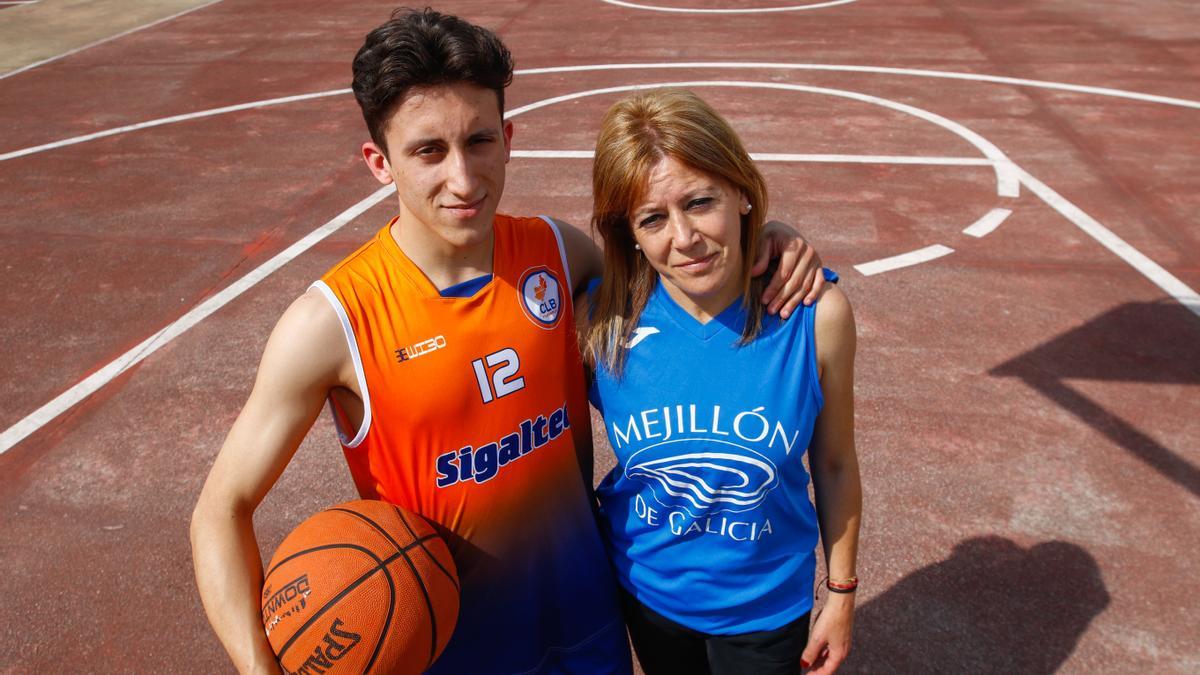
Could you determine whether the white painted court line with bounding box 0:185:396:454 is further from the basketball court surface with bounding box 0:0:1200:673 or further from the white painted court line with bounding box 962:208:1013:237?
the white painted court line with bounding box 962:208:1013:237

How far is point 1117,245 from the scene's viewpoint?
24.6ft

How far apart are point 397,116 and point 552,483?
1.05 m

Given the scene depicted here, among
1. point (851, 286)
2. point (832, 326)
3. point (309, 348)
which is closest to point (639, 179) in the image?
point (832, 326)

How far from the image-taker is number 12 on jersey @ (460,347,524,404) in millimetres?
2389

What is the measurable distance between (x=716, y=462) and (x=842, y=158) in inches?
304

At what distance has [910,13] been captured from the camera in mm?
15977

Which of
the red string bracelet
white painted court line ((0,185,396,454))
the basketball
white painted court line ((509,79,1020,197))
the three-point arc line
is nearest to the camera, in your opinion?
the basketball

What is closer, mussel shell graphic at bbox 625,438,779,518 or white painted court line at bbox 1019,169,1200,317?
mussel shell graphic at bbox 625,438,779,518

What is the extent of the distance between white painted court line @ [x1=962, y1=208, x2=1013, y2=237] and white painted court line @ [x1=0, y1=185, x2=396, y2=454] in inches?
212

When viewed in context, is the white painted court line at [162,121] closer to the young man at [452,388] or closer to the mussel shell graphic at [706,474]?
the young man at [452,388]

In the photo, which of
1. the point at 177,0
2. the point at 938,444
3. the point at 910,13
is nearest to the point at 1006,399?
the point at 938,444

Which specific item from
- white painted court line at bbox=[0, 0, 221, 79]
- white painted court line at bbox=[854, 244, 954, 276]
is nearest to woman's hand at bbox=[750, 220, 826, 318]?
white painted court line at bbox=[854, 244, 954, 276]

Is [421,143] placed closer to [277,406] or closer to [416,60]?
[416,60]

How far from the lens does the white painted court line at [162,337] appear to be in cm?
583
